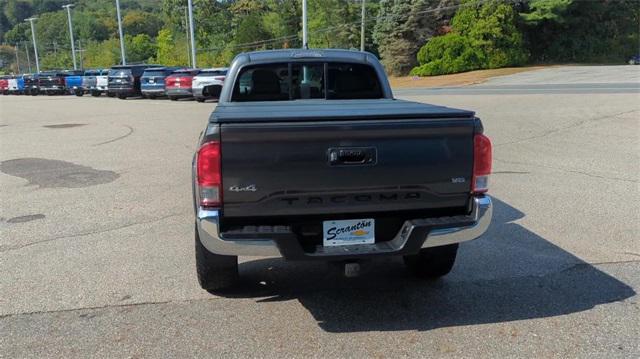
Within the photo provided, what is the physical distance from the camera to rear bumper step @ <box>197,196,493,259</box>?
11.5 ft

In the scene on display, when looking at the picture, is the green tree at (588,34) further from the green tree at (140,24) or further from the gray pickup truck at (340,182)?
the green tree at (140,24)

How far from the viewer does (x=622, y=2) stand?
58.3m

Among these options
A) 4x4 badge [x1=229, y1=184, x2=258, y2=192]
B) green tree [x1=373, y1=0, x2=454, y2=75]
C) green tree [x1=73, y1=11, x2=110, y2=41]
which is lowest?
4x4 badge [x1=229, y1=184, x2=258, y2=192]

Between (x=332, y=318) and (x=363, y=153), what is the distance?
50.0 inches

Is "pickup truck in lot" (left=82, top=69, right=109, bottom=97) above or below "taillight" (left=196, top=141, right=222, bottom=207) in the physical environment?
below

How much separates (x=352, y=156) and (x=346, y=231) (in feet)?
1.68

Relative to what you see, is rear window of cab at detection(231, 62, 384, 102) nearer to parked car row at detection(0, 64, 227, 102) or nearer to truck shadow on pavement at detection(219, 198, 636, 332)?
truck shadow on pavement at detection(219, 198, 636, 332)

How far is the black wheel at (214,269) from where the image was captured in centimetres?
410

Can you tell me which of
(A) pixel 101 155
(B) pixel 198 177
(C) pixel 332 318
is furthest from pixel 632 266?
(A) pixel 101 155

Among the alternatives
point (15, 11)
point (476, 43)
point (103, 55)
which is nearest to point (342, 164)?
point (476, 43)

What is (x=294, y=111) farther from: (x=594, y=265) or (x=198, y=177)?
(x=594, y=265)

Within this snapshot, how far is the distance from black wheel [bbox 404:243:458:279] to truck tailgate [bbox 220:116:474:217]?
0.84 metres

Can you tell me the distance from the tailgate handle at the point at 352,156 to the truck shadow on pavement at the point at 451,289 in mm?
1178

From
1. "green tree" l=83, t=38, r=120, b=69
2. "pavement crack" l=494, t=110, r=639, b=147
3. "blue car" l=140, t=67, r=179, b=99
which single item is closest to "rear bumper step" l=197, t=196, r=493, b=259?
"pavement crack" l=494, t=110, r=639, b=147
